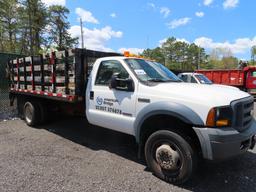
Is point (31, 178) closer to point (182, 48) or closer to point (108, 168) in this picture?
point (108, 168)

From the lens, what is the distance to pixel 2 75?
9.45 metres

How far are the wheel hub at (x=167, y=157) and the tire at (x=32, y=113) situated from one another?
14.9 ft

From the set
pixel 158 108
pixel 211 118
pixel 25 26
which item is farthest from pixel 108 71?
pixel 25 26

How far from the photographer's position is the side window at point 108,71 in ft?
15.3

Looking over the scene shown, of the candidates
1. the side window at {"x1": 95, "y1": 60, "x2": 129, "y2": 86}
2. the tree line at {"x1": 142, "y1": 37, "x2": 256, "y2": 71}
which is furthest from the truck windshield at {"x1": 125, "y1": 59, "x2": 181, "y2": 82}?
the tree line at {"x1": 142, "y1": 37, "x2": 256, "y2": 71}

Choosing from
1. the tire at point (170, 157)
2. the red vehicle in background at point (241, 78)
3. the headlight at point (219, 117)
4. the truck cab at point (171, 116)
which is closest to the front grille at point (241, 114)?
the truck cab at point (171, 116)

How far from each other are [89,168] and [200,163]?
1950 millimetres

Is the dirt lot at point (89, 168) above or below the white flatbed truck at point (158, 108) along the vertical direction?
below

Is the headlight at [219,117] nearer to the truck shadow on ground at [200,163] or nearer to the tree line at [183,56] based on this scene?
the truck shadow on ground at [200,163]

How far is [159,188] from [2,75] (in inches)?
323

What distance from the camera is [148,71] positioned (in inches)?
182

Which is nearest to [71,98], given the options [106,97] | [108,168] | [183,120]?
[106,97]

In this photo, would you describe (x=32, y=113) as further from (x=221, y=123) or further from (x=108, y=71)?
(x=221, y=123)

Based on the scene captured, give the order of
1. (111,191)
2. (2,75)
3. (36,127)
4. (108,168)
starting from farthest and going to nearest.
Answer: (2,75)
(36,127)
(108,168)
(111,191)
